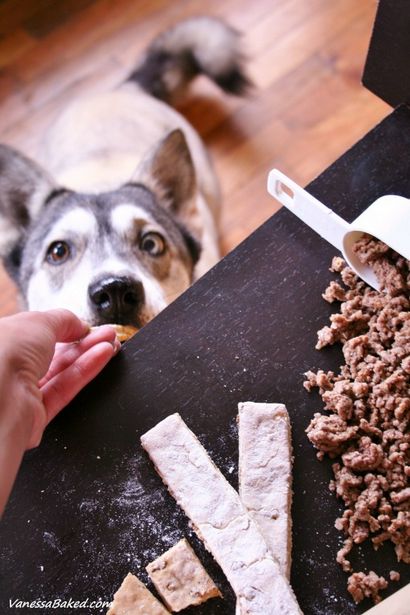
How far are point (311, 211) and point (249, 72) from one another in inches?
50.2

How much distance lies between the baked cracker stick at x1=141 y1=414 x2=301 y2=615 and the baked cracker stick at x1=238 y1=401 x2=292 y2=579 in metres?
0.02

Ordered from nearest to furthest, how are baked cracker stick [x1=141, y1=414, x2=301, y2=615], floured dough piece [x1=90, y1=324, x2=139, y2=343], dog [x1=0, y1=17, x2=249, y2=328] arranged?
baked cracker stick [x1=141, y1=414, x2=301, y2=615] < floured dough piece [x1=90, y1=324, x2=139, y2=343] < dog [x1=0, y1=17, x2=249, y2=328]

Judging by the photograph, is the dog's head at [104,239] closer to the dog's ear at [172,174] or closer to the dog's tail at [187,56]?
the dog's ear at [172,174]

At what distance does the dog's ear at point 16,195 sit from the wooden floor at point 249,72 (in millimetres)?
517

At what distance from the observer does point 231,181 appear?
2.13 metres

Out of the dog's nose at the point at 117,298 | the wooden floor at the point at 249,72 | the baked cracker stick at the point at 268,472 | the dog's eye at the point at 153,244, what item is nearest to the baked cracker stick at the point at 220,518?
the baked cracker stick at the point at 268,472

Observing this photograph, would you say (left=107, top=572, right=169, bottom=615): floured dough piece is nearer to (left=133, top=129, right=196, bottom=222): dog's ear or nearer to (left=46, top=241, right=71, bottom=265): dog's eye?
(left=46, top=241, right=71, bottom=265): dog's eye

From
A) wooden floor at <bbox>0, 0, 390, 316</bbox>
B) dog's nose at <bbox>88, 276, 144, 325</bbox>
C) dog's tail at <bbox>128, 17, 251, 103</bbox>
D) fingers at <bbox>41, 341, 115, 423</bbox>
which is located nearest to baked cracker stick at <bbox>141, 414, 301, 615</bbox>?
fingers at <bbox>41, 341, 115, 423</bbox>

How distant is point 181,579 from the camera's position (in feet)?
3.09

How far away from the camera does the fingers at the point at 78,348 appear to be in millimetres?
1113

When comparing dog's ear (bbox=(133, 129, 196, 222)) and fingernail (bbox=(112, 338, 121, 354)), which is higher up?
fingernail (bbox=(112, 338, 121, 354))

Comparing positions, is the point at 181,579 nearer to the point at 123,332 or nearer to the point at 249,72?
the point at 123,332

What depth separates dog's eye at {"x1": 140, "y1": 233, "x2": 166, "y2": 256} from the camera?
4.61ft

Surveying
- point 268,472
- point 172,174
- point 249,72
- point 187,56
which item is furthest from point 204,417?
point 249,72
